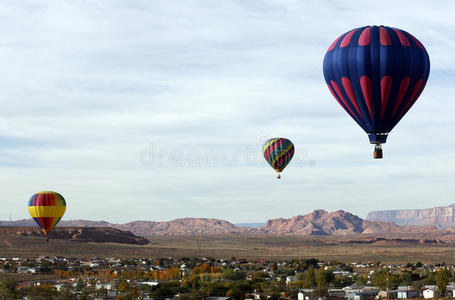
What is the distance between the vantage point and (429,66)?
5622cm

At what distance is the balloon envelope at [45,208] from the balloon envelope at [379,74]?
55063mm

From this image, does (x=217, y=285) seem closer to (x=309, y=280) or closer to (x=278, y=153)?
(x=309, y=280)

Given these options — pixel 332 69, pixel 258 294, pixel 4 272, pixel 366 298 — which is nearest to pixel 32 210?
pixel 4 272

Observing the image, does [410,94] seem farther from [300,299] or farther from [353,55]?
[300,299]

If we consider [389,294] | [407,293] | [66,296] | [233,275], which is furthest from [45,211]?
[407,293]

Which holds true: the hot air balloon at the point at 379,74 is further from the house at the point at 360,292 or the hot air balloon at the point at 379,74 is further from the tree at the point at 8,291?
the tree at the point at 8,291

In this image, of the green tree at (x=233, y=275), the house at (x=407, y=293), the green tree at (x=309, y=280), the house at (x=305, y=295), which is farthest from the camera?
the green tree at (x=233, y=275)

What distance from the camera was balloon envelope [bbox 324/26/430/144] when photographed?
176 feet

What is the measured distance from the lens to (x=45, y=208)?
315ft

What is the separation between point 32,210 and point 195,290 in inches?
1181

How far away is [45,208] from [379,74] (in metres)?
58.3

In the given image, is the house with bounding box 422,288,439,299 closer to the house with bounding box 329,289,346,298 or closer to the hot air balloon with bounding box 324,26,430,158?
the house with bounding box 329,289,346,298

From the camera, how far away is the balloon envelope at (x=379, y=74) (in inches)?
2111

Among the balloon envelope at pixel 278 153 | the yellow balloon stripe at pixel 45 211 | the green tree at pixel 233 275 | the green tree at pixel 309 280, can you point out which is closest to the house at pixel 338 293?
the green tree at pixel 309 280
